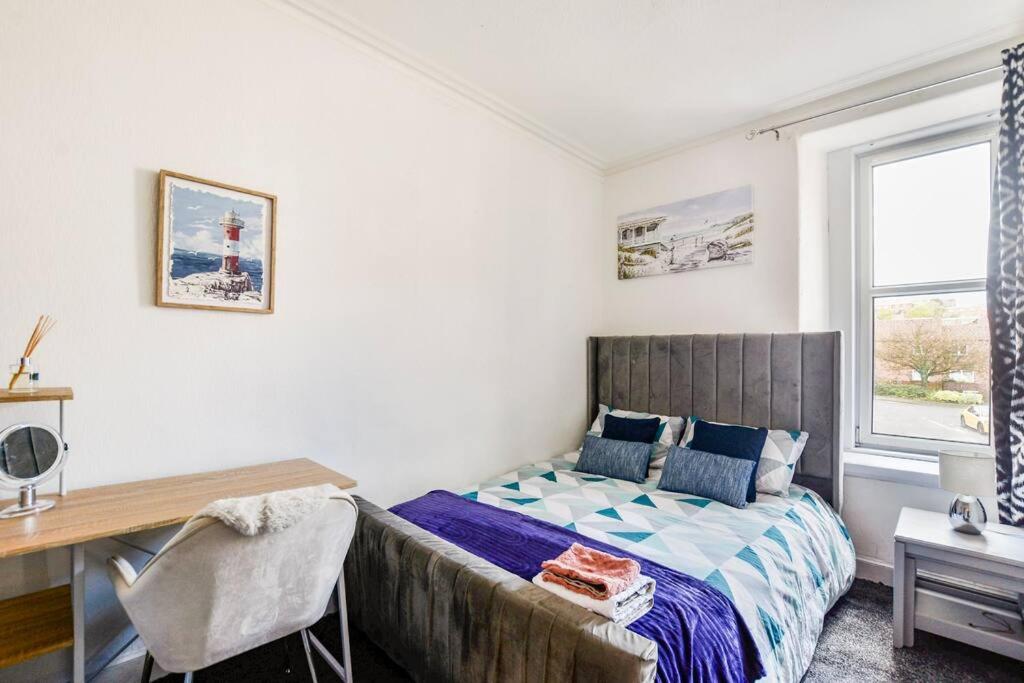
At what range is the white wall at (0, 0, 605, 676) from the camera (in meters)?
1.53

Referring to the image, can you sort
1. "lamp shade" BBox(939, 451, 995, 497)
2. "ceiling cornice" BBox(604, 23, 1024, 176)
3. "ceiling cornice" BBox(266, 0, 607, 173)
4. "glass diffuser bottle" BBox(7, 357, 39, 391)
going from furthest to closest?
"ceiling cornice" BBox(604, 23, 1024, 176) < "ceiling cornice" BBox(266, 0, 607, 173) < "lamp shade" BBox(939, 451, 995, 497) < "glass diffuser bottle" BBox(7, 357, 39, 391)

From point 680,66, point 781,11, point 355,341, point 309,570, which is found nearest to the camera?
point 309,570

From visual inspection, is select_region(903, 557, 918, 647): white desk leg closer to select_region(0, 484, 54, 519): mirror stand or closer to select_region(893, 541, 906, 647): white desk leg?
select_region(893, 541, 906, 647): white desk leg

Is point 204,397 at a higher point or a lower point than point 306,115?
lower

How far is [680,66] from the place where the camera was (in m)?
2.47

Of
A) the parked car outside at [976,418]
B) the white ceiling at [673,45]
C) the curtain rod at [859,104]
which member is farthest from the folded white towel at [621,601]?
the curtain rod at [859,104]

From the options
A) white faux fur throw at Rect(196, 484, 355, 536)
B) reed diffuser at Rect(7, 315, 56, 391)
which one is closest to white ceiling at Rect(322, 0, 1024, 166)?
reed diffuser at Rect(7, 315, 56, 391)

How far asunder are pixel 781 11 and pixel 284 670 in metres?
3.42

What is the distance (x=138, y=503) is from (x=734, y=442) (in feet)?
8.43

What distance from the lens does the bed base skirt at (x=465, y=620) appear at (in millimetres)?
1116

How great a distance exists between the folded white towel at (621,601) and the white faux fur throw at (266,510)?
2.36 feet

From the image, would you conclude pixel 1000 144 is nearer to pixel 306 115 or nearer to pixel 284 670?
pixel 306 115

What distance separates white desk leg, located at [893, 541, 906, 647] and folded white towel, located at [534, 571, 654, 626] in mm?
1439

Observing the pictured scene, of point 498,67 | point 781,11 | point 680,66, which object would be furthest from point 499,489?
point 781,11
